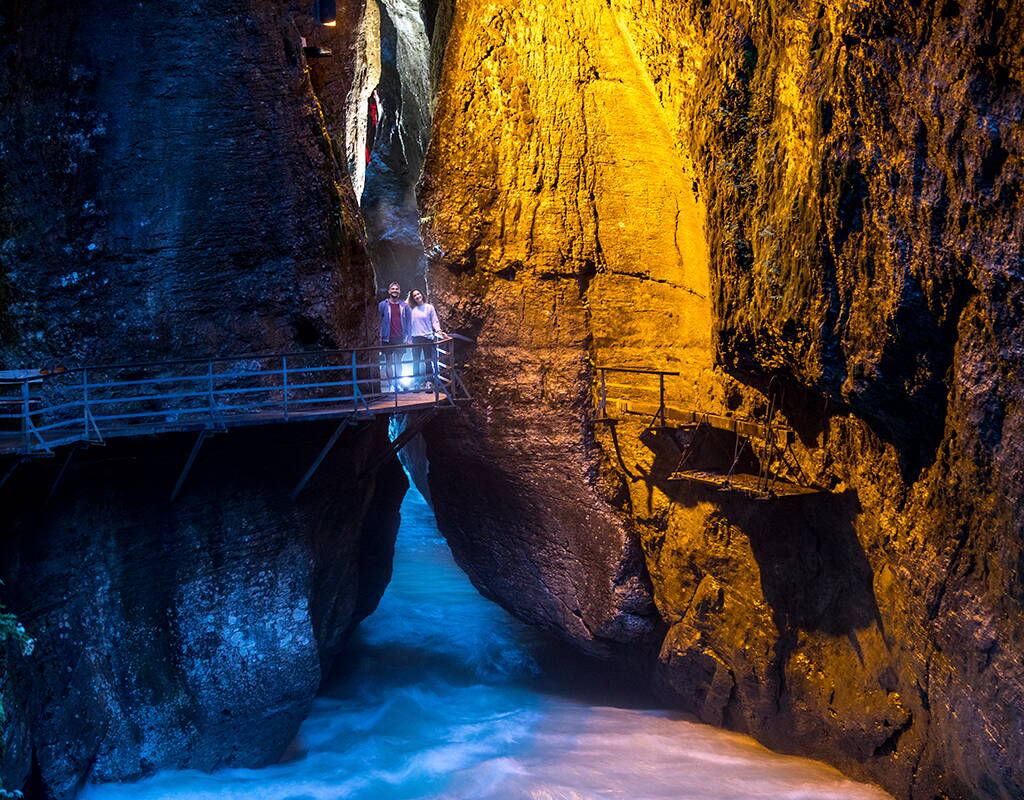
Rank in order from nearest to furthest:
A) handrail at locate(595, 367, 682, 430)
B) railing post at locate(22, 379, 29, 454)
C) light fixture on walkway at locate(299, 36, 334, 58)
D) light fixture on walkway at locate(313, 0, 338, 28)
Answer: railing post at locate(22, 379, 29, 454), handrail at locate(595, 367, 682, 430), light fixture on walkway at locate(299, 36, 334, 58), light fixture on walkway at locate(313, 0, 338, 28)

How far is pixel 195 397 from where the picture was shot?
10492 mm

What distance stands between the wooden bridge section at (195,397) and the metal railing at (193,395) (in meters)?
0.01

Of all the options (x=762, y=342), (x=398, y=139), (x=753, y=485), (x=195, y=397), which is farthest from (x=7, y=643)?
Answer: (x=398, y=139)

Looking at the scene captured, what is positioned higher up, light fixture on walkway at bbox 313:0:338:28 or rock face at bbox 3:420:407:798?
light fixture on walkway at bbox 313:0:338:28

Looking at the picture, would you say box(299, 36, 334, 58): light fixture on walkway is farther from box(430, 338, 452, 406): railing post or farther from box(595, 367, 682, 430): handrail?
box(595, 367, 682, 430): handrail

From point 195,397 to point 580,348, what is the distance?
4.62 m

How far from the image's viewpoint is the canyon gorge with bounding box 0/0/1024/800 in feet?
23.8

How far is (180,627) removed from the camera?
10.1 m

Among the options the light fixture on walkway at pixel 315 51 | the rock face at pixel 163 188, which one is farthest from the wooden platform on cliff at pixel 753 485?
the light fixture on walkway at pixel 315 51

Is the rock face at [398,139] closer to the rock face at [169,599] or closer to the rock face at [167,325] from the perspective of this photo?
the rock face at [167,325]

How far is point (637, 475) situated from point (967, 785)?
190 inches

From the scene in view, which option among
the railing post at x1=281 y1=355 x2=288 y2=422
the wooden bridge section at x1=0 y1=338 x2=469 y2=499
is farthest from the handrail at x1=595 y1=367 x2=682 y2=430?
the railing post at x1=281 y1=355 x2=288 y2=422

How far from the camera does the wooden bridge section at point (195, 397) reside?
8719 millimetres

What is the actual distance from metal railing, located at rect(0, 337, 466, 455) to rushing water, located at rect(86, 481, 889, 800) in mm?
3687
